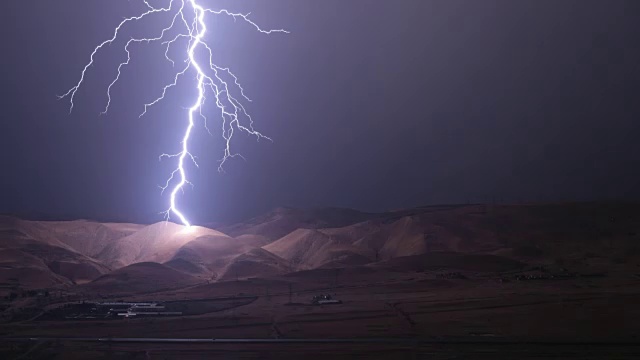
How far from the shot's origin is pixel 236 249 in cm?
3616

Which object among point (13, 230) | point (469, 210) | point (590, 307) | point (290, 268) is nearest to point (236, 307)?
point (290, 268)

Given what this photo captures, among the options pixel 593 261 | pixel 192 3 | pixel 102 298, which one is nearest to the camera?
pixel 102 298

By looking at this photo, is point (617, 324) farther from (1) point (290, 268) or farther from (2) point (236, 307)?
(1) point (290, 268)

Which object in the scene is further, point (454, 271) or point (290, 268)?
point (290, 268)

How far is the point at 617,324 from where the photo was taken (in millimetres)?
19109

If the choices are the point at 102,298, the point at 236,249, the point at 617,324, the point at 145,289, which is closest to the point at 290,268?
the point at 236,249

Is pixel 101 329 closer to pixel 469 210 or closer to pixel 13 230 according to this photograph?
pixel 13 230

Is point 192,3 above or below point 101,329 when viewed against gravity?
above

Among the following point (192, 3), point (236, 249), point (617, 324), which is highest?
point (192, 3)

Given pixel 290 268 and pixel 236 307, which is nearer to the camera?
pixel 236 307

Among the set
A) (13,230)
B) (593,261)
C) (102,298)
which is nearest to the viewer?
(102,298)

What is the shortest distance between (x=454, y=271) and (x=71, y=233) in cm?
2196

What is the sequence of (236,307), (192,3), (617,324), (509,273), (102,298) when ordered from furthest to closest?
(509,273), (192,3), (102,298), (236,307), (617,324)

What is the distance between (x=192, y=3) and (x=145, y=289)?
40.4ft
